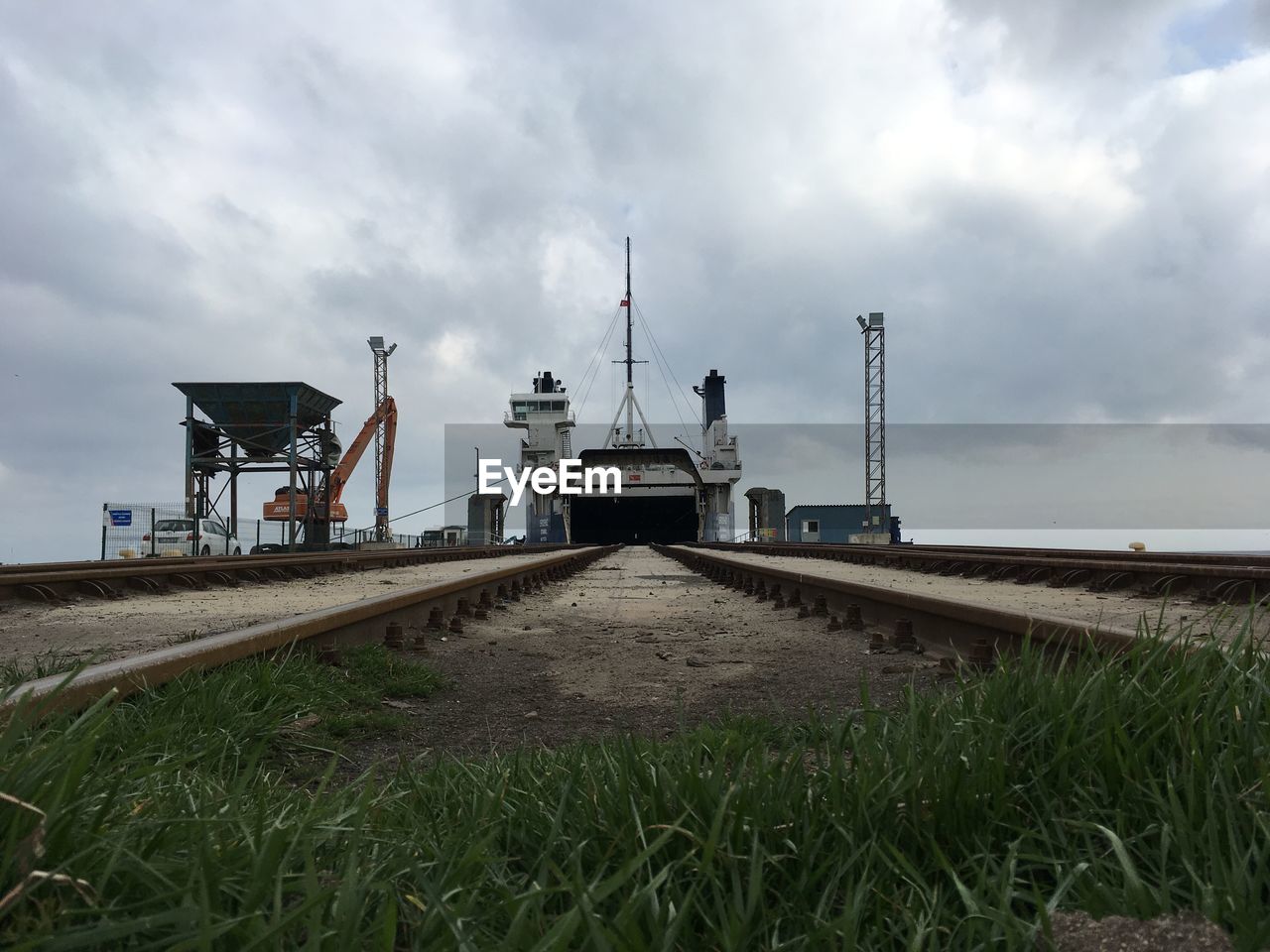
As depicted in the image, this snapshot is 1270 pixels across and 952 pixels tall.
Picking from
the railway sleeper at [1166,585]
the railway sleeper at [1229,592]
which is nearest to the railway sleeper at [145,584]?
the railway sleeper at [1166,585]

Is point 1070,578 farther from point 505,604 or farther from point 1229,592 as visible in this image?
point 505,604

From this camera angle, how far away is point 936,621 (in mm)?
4695

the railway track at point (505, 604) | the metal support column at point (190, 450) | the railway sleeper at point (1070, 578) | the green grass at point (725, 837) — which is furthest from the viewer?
the metal support column at point (190, 450)

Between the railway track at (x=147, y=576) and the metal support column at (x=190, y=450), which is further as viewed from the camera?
the metal support column at (x=190, y=450)

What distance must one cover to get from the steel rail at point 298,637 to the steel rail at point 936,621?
2.53 m

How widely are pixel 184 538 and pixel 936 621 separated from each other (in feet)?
83.3

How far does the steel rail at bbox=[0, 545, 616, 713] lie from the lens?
2.18m

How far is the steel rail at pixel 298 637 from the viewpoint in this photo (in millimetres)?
2178

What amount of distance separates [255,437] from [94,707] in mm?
37507

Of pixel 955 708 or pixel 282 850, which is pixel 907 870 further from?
pixel 282 850

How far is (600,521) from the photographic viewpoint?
142 feet

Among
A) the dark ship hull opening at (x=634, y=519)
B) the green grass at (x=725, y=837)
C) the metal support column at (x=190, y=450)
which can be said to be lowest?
the green grass at (x=725, y=837)

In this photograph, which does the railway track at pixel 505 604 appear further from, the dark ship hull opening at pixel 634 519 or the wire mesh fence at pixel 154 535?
the dark ship hull opening at pixel 634 519

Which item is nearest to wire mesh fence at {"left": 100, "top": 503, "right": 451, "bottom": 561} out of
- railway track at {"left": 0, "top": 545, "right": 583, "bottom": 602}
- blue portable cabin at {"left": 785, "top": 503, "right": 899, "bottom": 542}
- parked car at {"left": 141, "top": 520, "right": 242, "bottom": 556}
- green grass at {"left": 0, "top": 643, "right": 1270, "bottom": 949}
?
parked car at {"left": 141, "top": 520, "right": 242, "bottom": 556}
